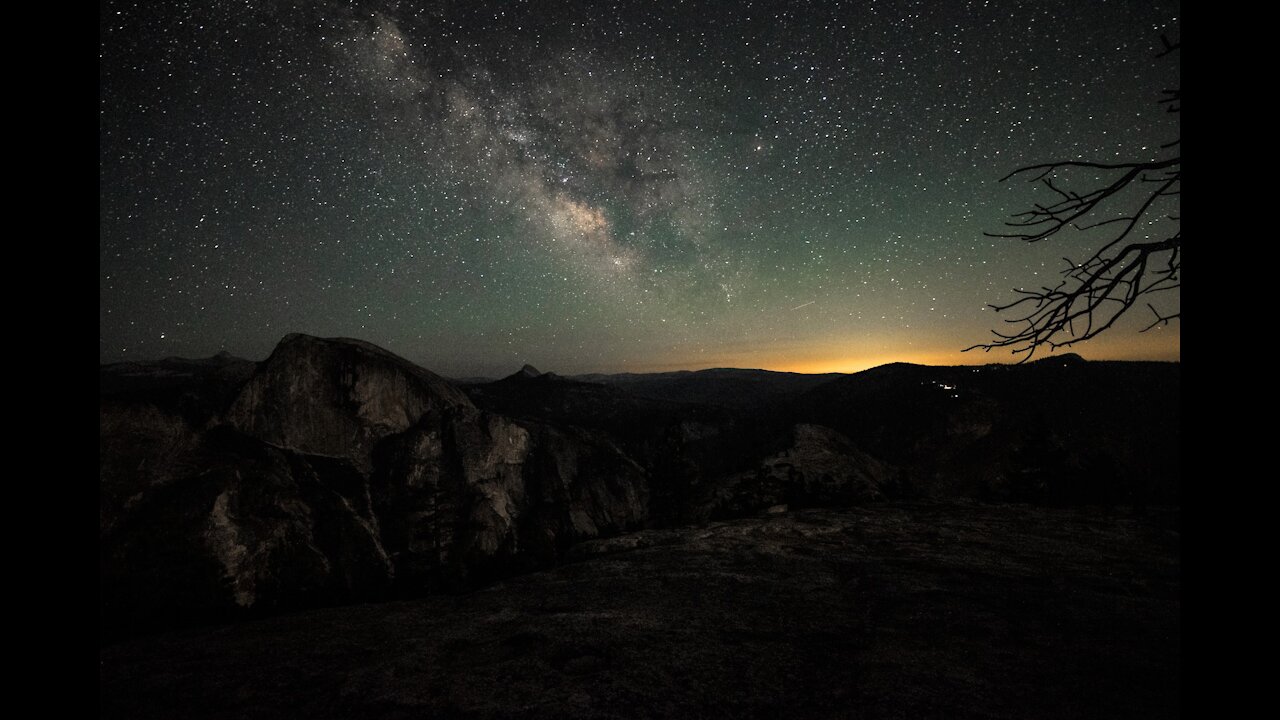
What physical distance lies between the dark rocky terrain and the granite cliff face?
17cm

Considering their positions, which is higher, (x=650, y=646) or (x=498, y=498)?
(x=650, y=646)

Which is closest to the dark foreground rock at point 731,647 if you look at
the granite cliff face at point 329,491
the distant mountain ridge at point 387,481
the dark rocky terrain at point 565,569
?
the dark rocky terrain at point 565,569

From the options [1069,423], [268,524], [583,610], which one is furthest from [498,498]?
[1069,423]

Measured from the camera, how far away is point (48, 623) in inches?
53.9

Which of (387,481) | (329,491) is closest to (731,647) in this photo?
(329,491)

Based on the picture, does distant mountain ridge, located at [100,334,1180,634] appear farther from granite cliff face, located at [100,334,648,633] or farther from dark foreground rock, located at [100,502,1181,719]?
dark foreground rock, located at [100,502,1181,719]

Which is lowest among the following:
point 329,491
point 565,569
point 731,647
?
point 329,491

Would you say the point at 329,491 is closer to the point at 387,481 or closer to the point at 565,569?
the point at 387,481

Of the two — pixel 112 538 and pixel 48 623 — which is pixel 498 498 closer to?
pixel 112 538

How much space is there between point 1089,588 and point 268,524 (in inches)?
1441

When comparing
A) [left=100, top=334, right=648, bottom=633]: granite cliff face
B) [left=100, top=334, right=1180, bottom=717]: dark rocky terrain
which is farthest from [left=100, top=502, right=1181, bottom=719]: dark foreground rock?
[left=100, top=334, right=648, bottom=633]: granite cliff face

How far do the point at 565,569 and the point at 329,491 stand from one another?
36337 mm

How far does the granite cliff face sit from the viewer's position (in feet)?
83.4

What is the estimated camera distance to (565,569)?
6.45 m
